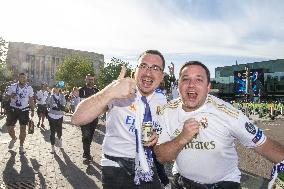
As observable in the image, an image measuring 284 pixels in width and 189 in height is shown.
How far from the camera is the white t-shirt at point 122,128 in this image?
3.92 meters

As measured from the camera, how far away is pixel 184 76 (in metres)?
3.53

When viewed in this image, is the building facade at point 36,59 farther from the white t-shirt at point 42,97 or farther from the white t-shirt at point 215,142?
the white t-shirt at point 215,142

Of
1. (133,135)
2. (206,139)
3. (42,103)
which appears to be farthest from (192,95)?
(42,103)

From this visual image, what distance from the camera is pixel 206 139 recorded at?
3.39 meters

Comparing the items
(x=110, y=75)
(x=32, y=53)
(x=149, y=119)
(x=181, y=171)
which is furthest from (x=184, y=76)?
(x=32, y=53)

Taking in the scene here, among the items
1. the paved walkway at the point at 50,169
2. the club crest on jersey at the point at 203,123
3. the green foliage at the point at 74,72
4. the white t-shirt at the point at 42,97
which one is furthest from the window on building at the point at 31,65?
the club crest on jersey at the point at 203,123

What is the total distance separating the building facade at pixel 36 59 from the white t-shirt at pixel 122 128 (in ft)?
401

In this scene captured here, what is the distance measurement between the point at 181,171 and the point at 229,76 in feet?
330

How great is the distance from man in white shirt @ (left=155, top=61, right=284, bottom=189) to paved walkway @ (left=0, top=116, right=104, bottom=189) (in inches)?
170

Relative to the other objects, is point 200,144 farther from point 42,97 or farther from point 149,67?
point 42,97

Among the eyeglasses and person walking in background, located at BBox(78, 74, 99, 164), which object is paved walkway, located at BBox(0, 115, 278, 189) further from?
the eyeglasses

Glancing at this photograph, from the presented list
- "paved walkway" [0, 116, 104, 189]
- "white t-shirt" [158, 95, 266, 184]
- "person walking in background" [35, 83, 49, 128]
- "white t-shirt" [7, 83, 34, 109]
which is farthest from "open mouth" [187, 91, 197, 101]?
"person walking in background" [35, 83, 49, 128]

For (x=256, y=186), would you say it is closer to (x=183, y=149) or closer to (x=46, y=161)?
(x=183, y=149)

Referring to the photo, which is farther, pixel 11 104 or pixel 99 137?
pixel 99 137
